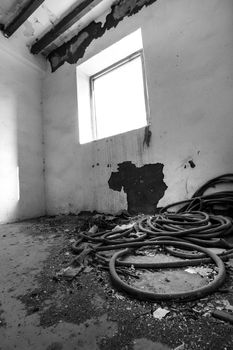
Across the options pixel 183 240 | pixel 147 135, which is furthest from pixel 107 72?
pixel 183 240

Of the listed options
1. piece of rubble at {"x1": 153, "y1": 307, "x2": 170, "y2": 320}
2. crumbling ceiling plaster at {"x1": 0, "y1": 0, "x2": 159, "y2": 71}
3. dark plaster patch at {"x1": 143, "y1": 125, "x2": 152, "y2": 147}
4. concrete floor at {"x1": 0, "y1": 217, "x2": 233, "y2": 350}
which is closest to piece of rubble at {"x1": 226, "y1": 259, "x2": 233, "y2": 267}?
concrete floor at {"x1": 0, "y1": 217, "x2": 233, "y2": 350}

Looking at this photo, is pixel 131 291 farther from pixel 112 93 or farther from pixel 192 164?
pixel 112 93

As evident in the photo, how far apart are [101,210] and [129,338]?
2.54 m

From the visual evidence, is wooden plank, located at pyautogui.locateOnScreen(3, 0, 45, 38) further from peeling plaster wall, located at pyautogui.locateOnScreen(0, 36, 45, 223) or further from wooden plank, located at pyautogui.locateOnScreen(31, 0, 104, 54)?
wooden plank, located at pyautogui.locateOnScreen(31, 0, 104, 54)

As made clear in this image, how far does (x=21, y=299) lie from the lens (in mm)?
1032

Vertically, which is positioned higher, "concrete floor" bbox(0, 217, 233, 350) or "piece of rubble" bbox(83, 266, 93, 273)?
"piece of rubble" bbox(83, 266, 93, 273)

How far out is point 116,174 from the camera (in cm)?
311

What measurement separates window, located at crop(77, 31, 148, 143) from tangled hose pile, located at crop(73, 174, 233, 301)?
1.53 m

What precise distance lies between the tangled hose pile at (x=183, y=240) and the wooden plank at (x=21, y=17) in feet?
11.5

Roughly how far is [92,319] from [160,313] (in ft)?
0.91

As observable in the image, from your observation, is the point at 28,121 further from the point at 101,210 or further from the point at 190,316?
the point at 190,316

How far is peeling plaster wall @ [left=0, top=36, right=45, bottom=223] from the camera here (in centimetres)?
357

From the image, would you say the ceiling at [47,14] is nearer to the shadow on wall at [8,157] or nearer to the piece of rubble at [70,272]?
the shadow on wall at [8,157]

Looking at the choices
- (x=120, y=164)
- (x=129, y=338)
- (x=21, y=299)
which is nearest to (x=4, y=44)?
(x=120, y=164)
